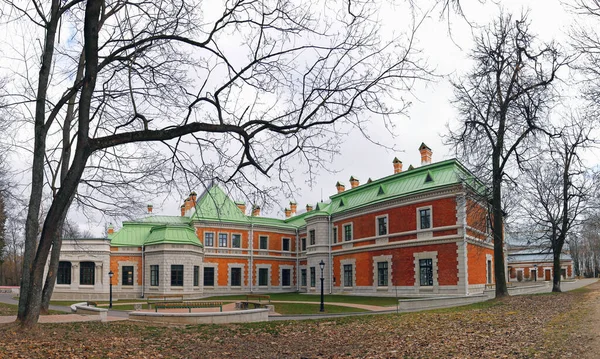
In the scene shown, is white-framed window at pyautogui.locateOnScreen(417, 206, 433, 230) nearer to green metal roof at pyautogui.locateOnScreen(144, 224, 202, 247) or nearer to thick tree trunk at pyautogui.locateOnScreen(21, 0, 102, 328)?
green metal roof at pyautogui.locateOnScreen(144, 224, 202, 247)

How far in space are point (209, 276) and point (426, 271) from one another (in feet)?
72.7

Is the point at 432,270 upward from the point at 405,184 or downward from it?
downward

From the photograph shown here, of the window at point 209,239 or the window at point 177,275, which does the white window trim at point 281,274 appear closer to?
the window at point 209,239

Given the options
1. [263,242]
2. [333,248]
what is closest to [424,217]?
[333,248]

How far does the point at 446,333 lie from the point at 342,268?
29160mm

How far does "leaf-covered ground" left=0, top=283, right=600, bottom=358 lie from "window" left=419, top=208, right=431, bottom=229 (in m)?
17.1

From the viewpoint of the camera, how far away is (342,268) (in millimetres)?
40375

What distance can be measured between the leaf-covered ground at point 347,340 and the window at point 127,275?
1205 inches

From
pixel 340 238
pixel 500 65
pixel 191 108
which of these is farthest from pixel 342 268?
pixel 191 108

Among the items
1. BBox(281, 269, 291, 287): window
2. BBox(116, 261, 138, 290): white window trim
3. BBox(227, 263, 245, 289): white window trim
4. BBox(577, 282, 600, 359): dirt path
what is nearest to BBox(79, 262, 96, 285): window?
BBox(116, 261, 138, 290): white window trim

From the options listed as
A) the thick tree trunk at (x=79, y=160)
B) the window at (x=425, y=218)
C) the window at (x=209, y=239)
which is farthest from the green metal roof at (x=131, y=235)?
the thick tree trunk at (x=79, y=160)

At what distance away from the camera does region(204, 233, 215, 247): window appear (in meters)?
46.5

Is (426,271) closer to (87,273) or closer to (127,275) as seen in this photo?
(127,275)

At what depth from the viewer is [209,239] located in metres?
46.7
